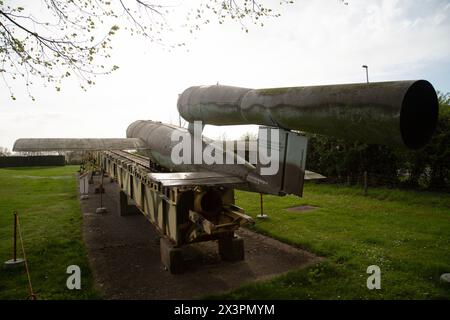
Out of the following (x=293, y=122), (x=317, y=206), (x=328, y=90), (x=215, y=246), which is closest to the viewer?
(x=328, y=90)

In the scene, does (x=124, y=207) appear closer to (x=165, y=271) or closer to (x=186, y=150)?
(x=186, y=150)

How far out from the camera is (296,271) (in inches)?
311

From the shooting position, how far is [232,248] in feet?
29.1

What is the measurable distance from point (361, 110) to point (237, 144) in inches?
215

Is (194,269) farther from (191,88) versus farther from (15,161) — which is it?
(15,161)

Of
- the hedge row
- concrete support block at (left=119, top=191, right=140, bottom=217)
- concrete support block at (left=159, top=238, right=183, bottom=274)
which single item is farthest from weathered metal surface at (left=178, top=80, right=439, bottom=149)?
the hedge row

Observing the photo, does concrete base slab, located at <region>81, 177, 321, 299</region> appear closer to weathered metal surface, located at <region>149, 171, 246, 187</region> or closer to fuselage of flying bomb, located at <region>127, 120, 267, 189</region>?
weathered metal surface, located at <region>149, 171, 246, 187</region>

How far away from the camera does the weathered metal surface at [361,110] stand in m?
3.01

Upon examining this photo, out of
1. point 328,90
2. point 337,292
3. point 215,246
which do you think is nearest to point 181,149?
point 215,246

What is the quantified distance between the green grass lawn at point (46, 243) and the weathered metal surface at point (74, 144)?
3127mm

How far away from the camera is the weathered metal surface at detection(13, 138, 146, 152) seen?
10531mm

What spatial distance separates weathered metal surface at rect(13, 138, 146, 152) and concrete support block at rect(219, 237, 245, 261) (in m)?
5.44

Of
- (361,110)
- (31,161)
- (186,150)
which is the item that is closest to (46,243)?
(186,150)
